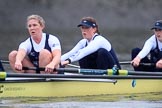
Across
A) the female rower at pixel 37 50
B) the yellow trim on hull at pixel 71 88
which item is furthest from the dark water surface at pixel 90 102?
the female rower at pixel 37 50

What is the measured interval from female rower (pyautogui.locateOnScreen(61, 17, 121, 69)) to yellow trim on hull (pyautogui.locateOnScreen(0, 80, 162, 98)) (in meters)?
0.40

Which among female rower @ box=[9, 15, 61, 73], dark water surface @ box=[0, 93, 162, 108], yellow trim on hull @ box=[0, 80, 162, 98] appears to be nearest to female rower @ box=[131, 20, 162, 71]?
yellow trim on hull @ box=[0, 80, 162, 98]

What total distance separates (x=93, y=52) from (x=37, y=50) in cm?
94

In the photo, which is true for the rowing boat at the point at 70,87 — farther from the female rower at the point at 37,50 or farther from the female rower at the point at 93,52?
the female rower at the point at 93,52

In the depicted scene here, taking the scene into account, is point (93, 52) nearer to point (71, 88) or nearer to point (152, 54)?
point (71, 88)

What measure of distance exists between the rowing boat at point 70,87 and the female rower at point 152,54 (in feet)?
1.43

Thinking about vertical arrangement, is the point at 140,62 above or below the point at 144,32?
below

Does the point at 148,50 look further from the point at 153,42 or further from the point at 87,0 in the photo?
the point at 87,0

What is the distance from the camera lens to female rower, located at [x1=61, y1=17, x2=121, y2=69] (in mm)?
10312

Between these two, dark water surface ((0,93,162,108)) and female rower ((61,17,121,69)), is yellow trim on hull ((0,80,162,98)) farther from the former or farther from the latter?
female rower ((61,17,121,69))

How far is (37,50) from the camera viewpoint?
32.7 feet

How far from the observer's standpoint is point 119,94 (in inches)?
402

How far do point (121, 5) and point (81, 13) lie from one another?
6.69 feet

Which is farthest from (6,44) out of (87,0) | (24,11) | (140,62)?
(140,62)
